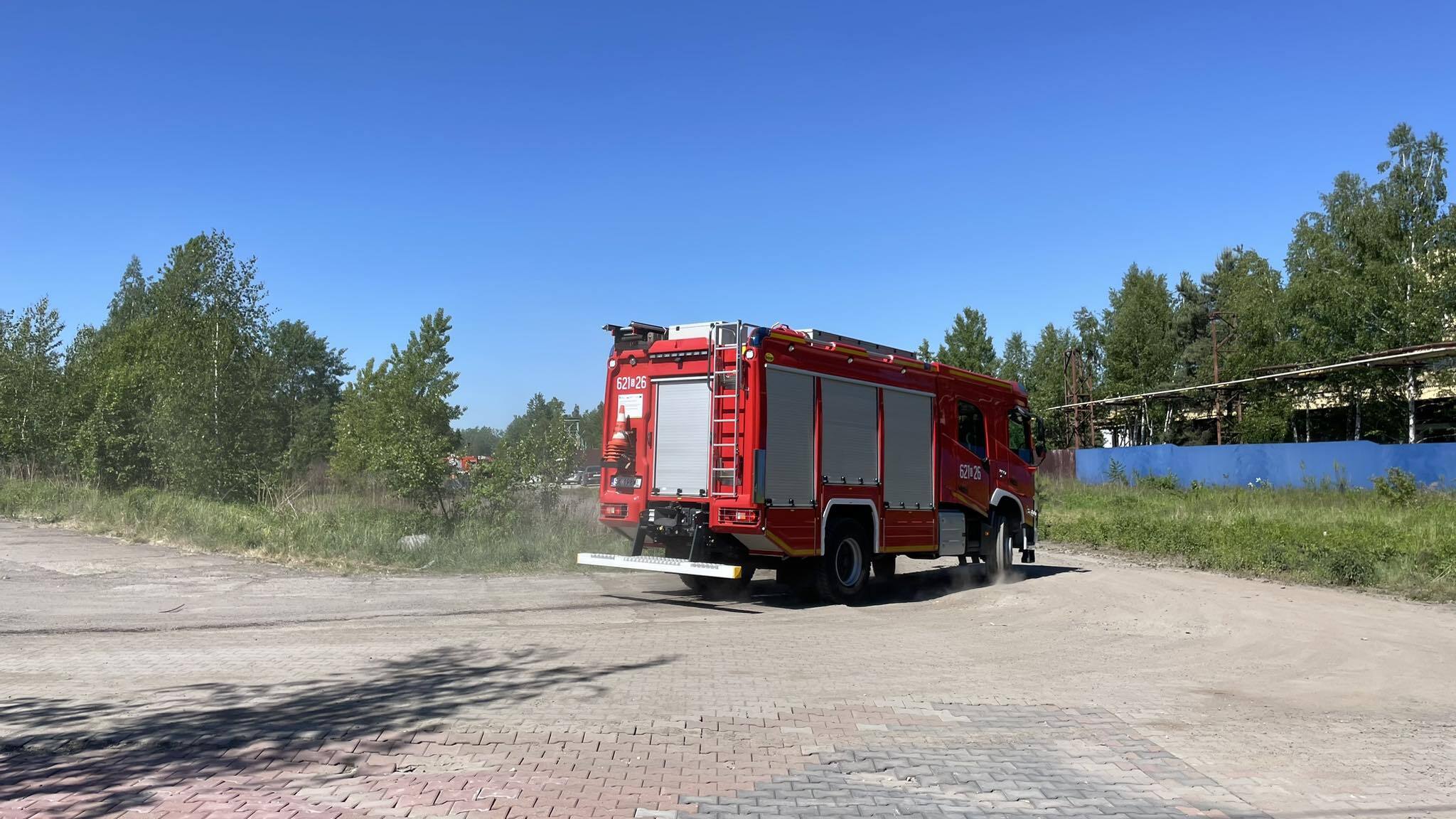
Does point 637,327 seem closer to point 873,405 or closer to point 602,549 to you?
point 873,405

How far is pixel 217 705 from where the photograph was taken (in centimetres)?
656

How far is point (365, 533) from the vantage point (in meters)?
16.1

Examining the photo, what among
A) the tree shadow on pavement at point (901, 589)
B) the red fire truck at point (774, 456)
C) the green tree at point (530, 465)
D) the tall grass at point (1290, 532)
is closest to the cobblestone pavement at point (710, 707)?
the tree shadow on pavement at point (901, 589)

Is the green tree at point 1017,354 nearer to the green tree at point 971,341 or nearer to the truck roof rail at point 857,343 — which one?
the green tree at point 971,341

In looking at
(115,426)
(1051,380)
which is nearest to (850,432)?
(115,426)

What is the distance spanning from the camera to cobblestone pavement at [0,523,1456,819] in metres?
4.94

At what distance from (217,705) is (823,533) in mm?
7311

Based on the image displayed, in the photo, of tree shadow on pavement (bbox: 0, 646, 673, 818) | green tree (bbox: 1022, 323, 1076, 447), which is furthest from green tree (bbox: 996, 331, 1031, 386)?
tree shadow on pavement (bbox: 0, 646, 673, 818)

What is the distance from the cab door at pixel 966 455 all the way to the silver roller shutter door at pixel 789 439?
313cm

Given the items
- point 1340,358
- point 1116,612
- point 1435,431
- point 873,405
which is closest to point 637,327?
point 873,405

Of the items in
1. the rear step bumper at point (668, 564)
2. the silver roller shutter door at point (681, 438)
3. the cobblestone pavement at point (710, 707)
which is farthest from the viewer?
the silver roller shutter door at point (681, 438)

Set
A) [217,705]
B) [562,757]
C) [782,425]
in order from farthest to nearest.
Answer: [782,425]
[217,705]
[562,757]

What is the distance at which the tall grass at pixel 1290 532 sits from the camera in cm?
1452

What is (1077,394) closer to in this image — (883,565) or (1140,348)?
(1140,348)
